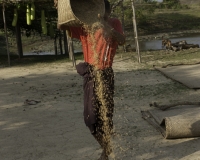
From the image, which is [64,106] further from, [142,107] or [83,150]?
[83,150]

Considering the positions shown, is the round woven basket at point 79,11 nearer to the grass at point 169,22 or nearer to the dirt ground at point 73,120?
the dirt ground at point 73,120

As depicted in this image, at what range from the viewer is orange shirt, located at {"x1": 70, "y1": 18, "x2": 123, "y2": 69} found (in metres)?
3.25

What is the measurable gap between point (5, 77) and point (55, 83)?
198cm

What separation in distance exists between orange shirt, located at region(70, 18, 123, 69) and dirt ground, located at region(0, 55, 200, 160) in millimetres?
1074

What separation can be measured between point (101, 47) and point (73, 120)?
2225 millimetres

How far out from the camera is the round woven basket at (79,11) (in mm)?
3252

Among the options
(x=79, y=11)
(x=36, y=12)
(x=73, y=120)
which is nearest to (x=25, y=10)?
(x=36, y=12)

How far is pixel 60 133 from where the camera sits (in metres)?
4.77

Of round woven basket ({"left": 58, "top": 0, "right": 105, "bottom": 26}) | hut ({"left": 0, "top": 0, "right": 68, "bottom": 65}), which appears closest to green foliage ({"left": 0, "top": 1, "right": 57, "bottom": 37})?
hut ({"left": 0, "top": 0, "right": 68, "bottom": 65})

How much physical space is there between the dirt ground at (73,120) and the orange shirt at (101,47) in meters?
1.07

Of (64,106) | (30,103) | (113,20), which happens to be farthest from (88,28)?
(30,103)

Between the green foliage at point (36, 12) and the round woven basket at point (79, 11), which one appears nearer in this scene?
the round woven basket at point (79, 11)

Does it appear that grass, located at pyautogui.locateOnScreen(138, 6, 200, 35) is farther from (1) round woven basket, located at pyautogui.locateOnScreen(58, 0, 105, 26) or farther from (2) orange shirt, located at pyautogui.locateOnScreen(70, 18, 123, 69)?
(2) orange shirt, located at pyautogui.locateOnScreen(70, 18, 123, 69)

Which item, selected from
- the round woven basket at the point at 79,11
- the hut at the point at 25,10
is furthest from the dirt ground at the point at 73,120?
the hut at the point at 25,10
